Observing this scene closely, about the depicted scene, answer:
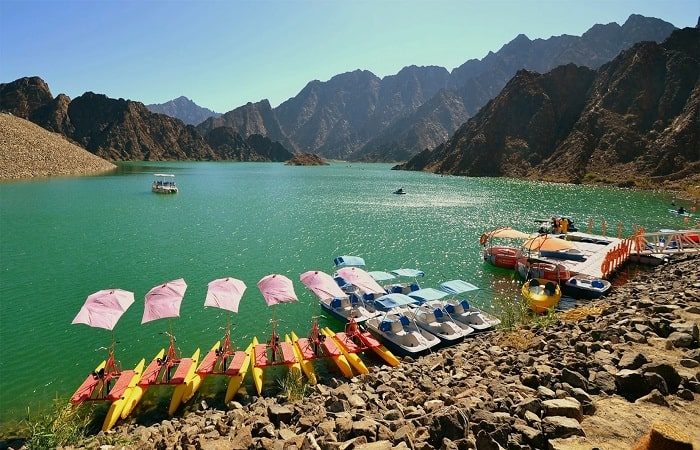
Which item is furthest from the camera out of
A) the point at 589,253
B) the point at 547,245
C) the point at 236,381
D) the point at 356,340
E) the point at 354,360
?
the point at 589,253

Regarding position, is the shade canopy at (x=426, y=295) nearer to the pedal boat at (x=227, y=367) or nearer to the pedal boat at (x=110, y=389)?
the pedal boat at (x=227, y=367)

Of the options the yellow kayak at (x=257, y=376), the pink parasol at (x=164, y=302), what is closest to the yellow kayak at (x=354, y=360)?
the yellow kayak at (x=257, y=376)

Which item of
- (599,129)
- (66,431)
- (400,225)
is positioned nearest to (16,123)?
(400,225)

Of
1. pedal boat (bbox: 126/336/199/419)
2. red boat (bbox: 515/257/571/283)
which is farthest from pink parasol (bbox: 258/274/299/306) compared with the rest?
Answer: red boat (bbox: 515/257/571/283)

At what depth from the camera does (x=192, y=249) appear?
134 ft

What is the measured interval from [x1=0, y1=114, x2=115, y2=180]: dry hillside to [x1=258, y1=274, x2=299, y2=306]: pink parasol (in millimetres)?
113914

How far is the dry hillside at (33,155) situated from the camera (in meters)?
109

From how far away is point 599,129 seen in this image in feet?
447

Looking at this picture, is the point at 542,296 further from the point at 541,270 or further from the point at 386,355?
the point at 386,355

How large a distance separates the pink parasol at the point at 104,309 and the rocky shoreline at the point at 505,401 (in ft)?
13.2

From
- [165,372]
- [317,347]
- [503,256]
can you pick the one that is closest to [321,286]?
[317,347]

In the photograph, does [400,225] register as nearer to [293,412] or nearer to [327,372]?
[327,372]

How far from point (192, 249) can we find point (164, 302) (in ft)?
80.2

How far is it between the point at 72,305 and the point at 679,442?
1185 inches
